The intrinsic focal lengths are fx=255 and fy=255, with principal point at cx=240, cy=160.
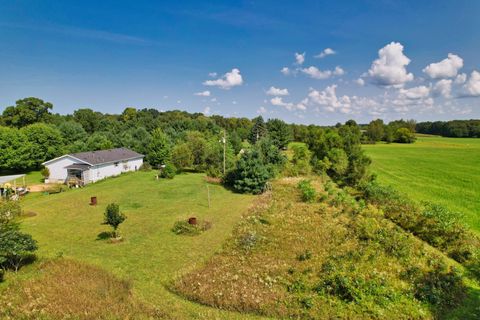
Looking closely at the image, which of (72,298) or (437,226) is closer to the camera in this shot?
(72,298)

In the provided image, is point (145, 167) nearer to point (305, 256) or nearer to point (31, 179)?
point (31, 179)

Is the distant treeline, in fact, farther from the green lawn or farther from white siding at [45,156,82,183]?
the green lawn

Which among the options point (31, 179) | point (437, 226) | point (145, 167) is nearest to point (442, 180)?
point (437, 226)

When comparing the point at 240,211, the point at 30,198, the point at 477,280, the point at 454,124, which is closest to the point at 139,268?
the point at 240,211

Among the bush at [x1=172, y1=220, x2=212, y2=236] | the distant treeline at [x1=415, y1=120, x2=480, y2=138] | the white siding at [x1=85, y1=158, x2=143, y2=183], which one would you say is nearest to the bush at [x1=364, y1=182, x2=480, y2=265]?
the bush at [x1=172, y1=220, x2=212, y2=236]

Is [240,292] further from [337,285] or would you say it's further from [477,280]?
[477,280]
